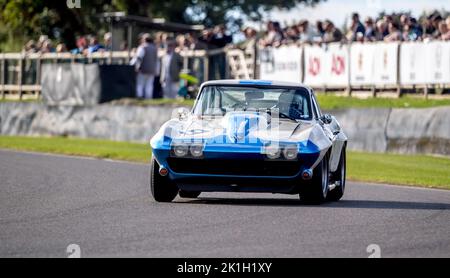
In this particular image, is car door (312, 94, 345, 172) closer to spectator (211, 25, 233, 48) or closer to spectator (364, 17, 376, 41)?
spectator (364, 17, 376, 41)

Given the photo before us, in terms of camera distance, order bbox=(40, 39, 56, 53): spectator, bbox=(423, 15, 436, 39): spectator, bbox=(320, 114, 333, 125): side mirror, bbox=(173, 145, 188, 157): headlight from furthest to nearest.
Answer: bbox=(40, 39, 56, 53): spectator, bbox=(423, 15, 436, 39): spectator, bbox=(320, 114, 333, 125): side mirror, bbox=(173, 145, 188, 157): headlight

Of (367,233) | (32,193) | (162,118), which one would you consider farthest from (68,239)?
(162,118)

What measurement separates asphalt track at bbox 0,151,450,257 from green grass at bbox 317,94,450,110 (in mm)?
8629

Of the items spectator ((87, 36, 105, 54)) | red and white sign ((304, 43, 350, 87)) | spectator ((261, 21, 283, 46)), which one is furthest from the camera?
spectator ((87, 36, 105, 54))

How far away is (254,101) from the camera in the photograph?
12906mm

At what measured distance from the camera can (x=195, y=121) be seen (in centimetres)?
1253

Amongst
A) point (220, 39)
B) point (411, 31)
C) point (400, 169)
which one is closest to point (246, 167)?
Answer: point (400, 169)

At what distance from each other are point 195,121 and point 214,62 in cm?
1674

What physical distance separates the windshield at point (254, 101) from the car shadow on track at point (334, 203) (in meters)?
0.94

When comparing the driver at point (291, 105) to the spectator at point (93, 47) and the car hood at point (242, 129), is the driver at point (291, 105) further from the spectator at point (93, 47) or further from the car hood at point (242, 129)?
the spectator at point (93, 47)

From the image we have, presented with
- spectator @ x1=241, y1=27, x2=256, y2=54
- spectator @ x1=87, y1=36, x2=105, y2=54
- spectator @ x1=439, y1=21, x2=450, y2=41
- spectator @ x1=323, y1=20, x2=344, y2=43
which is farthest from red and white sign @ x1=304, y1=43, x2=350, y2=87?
spectator @ x1=87, y1=36, x2=105, y2=54

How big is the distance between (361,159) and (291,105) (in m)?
8.27

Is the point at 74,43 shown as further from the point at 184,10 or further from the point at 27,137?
the point at 27,137

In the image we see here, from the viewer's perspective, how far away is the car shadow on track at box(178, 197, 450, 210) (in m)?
12.3
